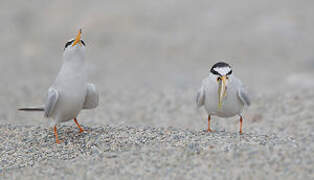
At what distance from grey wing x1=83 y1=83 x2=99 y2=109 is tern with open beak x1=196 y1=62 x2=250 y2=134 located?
1.14 meters

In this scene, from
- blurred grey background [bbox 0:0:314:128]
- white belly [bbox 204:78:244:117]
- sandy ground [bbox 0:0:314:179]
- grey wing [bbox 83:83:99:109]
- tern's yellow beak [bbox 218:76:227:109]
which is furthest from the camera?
blurred grey background [bbox 0:0:314:128]

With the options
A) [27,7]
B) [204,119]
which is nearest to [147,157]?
[204,119]

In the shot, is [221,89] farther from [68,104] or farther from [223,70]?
[68,104]

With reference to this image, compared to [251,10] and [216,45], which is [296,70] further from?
[251,10]

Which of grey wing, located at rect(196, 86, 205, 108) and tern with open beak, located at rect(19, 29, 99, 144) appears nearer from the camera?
tern with open beak, located at rect(19, 29, 99, 144)

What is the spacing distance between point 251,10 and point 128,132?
8.79m

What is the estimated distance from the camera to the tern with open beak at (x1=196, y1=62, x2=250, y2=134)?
4508mm

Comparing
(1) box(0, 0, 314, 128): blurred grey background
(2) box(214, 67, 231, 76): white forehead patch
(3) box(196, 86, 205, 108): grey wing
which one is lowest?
(3) box(196, 86, 205, 108): grey wing

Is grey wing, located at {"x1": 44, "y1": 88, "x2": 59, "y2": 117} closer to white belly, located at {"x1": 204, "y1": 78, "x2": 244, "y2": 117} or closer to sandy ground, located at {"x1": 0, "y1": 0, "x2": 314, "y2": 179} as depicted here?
sandy ground, located at {"x1": 0, "y1": 0, "x2": 314, "y2": 179}

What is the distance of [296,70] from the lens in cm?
1007

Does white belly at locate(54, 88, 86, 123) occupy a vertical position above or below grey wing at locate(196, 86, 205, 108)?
below

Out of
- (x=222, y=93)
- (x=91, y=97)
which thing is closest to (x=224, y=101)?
(x=222, y=93)

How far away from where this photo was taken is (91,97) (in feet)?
15.8

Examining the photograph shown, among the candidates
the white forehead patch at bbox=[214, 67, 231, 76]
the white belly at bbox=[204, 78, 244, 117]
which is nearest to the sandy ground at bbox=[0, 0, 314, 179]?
the white belly at bbox=[204, 78, 244, 117]
